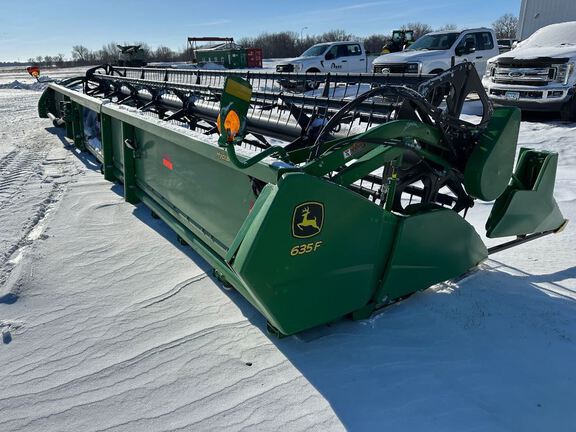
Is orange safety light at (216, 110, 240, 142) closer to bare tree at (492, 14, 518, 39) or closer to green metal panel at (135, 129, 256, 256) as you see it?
green metal panel at (135, 129, 256, 256)

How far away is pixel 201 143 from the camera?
2947 mm

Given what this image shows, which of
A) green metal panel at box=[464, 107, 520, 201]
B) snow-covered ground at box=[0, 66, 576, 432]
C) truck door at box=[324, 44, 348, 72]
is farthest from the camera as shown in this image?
truck door at box=[324, 44, 348, 72]

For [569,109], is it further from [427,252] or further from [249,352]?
[249,352]

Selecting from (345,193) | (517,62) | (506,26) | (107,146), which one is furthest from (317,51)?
(506,26)

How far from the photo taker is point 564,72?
8.27 meters

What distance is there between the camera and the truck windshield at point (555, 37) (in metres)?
9.32

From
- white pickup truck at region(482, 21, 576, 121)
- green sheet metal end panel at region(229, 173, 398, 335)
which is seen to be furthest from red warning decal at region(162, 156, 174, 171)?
white pickup truck at region(482, 21, 576, 121)

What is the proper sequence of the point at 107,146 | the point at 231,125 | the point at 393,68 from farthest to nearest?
the point at 393,68
the point at 107,146
the point at 231,125

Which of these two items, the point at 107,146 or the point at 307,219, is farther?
the point at 107,146

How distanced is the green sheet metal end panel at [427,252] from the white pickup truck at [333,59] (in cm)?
1294

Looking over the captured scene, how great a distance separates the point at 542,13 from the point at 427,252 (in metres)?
19.7

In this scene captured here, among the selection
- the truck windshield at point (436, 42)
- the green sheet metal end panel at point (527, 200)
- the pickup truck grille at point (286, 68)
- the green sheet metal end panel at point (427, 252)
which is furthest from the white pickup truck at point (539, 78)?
the green sheet metal end panel at point (427, 252)

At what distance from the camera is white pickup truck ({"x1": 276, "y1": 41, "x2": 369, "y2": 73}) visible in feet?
50.8

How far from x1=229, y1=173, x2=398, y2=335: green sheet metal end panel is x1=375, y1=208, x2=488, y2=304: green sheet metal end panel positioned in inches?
3.3
